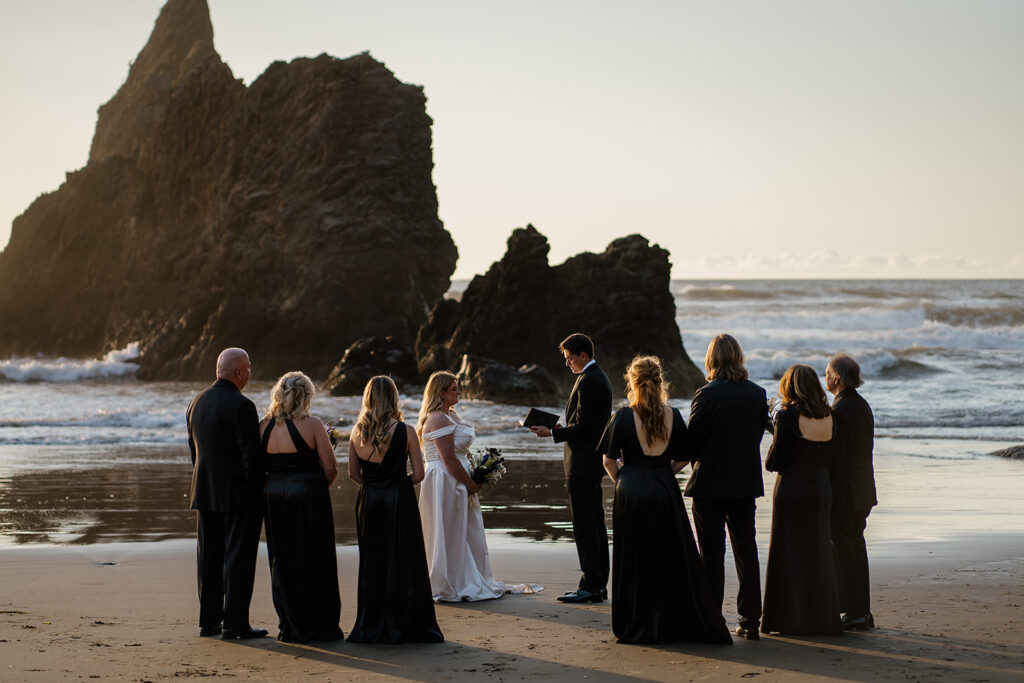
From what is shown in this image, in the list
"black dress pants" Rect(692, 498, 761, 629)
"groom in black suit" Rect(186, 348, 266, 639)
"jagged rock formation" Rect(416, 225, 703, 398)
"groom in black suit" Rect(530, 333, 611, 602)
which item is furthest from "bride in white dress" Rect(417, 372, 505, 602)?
"jagged rock formation" Rect(416, 225, 703, 398)

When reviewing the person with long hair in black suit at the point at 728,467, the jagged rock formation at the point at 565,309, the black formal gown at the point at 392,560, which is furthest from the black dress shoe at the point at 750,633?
the jagged rock formation at the point at 565,309

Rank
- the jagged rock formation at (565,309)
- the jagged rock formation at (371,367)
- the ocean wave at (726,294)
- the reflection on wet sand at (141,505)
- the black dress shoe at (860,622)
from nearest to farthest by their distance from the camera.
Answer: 1. the black dress shoe at (860,622)
2. the reflection on wet sand at (141,505)
3. the jagged rock formation at (565,309)
4. the jagged rock formation at (371,367)
5. the ocean wave at (726,294)

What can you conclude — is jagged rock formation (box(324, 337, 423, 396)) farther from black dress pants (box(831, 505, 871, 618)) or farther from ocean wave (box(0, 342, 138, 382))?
black dress pants (box(831, 505, 871, 618))

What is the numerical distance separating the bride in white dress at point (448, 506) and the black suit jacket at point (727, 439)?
194 centimetres

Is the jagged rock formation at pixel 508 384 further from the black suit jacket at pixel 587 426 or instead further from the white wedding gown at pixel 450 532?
the black suit jacket at pixel 587 426

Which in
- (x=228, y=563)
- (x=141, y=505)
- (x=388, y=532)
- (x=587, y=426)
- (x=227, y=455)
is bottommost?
(x=141, y=505)

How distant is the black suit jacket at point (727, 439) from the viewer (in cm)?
649

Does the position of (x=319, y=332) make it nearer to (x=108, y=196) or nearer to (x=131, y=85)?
(x=108, y=196)

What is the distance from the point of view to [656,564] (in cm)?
634

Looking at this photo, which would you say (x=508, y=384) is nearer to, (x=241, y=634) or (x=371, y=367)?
(x=371, y=367)

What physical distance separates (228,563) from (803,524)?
3.65 m

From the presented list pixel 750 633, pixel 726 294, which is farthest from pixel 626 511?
pixel 726 294

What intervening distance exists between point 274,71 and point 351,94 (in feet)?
24.0

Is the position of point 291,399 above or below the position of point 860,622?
above
